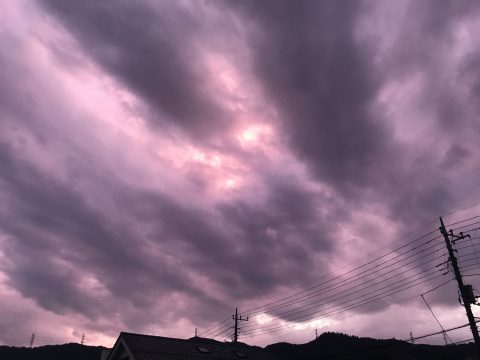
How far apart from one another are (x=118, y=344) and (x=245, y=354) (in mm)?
12740

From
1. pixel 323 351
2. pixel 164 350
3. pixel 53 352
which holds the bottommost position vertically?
pixel 164 350

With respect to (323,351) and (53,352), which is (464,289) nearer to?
(323,351)

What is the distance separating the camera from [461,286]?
23.7 meters

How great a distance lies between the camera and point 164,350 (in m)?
34.1

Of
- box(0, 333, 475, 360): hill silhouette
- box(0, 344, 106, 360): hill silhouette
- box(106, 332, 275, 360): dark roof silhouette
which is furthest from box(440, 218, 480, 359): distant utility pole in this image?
box(0, 344, 106, 360): hill silhouette

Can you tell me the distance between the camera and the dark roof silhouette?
1283 inches

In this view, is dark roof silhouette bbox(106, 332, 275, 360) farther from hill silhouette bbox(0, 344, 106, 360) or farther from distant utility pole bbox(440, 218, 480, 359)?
hill silhouette bbox(0, 344, 106, 360)

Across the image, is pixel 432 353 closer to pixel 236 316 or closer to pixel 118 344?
pixel 236 316

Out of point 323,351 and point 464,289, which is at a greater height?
point 323,351

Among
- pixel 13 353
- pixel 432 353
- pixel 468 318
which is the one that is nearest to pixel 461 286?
pixel 468 318

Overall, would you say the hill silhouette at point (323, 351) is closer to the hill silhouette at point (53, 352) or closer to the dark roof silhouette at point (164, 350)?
the hill silhouette at point (53, 352)

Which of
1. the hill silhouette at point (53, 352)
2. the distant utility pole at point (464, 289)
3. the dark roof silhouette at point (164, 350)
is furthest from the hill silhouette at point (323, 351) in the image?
the distant utility pole at point (464, 289)

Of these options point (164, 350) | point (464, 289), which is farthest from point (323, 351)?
point (464, 289)

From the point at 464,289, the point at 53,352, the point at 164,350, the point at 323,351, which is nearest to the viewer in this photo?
the point at 464,289
